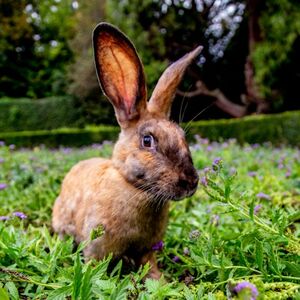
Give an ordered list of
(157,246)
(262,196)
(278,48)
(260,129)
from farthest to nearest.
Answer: (278,48) → (260,129) → (262,196) → (157,246)

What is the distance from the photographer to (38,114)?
25984 millimetres

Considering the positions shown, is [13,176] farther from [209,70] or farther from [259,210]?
[209,70]

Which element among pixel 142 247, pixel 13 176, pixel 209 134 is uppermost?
pixel 142 247

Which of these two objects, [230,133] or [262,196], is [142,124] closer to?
[262,196]

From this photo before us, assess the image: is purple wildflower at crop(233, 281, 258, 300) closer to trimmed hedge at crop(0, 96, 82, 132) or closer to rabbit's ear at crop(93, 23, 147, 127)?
rabbit's ear at crop(93, 23, 147, 127)

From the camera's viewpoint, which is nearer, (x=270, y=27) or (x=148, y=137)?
(x=148, y=137)

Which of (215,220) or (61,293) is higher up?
(61,293)

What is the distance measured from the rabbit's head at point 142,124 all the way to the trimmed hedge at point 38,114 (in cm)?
2380

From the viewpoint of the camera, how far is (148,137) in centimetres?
232

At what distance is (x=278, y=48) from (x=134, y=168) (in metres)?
14.4

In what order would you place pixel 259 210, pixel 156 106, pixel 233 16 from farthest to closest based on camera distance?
pixel 233 16
pixel 259 210
pixel 156 106

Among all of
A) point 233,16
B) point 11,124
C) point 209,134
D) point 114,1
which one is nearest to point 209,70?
point 233,16

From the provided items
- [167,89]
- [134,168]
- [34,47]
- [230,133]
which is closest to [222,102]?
[230,133]

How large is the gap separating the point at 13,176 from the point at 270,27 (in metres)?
13.6
